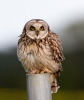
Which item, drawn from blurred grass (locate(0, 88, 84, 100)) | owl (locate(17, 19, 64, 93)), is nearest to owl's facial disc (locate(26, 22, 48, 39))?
owl (locate(17, 19, 64, 93))

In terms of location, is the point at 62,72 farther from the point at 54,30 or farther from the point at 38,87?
the point at 38,87

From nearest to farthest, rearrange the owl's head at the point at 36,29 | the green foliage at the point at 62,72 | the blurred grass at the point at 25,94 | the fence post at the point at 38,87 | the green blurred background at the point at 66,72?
the fence post at the point at 38,87 < the owl's head at the point at 36,29 < the green blurred background at the point at 66,72 < the green foliage at the point at 62,72 < the blurred grass at the point at 25,94

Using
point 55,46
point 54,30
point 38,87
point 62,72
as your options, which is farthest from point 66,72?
point 38,87

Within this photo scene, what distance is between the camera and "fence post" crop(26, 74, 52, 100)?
102 cm

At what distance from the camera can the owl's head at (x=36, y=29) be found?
4.13 ft

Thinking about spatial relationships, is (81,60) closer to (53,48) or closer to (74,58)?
(74,58)

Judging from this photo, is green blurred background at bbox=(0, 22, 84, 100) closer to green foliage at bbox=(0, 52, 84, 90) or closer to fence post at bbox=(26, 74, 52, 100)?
green foliage at bbox=(0, 52, 84, 90)

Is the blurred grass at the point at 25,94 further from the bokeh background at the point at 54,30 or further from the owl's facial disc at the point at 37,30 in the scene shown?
the owl's facial disc at the point at 37,30

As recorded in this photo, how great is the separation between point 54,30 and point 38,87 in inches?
21.3

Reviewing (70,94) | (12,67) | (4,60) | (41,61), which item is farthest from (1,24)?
(70,94)

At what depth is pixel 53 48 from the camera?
130 cm

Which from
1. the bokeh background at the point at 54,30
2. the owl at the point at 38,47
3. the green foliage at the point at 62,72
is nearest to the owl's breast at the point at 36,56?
the owl at the point at 38,47

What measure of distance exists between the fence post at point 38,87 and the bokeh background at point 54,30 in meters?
0.39

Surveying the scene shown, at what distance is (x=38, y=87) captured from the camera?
1.02m
